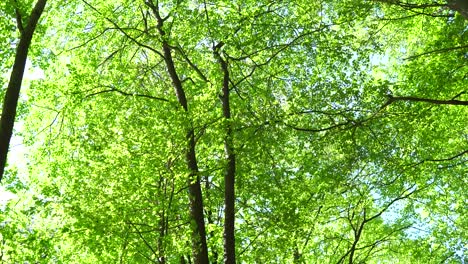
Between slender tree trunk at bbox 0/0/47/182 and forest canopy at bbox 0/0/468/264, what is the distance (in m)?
0.30

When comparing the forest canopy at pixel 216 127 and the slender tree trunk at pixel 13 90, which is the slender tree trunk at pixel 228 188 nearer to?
the forest canopy at pixel 216 127

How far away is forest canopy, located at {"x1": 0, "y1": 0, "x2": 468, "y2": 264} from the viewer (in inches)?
416

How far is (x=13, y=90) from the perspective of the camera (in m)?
7.38

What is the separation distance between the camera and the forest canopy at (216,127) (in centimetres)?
1058

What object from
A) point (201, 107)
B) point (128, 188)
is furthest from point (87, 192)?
point (201, 107)

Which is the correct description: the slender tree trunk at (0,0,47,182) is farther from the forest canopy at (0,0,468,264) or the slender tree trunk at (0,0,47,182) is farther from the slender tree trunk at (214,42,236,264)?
the slender tree trunk at (214,42,236,264)

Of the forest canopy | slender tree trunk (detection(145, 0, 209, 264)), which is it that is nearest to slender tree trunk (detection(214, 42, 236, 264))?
the forest canopy

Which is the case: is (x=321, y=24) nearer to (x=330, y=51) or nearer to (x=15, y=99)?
(x=330, y=51)

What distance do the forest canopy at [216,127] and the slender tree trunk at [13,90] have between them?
30cm

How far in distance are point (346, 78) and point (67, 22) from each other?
884cm

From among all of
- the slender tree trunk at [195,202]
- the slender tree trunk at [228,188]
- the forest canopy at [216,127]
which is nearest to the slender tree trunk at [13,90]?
the forest canopy at [216,127]

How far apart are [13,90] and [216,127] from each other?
4743 mm

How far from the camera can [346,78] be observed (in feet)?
43.9

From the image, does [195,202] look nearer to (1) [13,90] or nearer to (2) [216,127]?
(2) [216,127]
